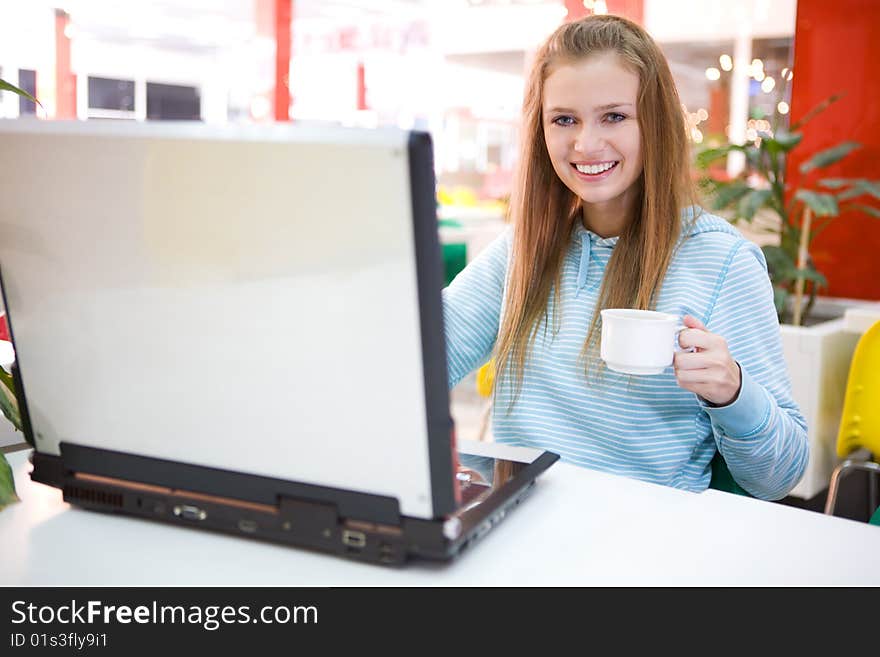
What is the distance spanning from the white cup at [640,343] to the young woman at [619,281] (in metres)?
0.19

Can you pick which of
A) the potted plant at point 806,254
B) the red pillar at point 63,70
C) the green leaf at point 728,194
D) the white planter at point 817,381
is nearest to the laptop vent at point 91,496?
the potted plant at point 806,254

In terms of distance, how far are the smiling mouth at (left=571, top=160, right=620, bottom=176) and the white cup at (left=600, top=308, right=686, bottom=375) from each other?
1.26ft

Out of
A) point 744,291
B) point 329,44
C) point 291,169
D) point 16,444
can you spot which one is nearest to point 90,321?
point 291,169

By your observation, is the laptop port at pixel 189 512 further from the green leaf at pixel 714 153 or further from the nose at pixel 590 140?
the green leaf at pixel 714 153

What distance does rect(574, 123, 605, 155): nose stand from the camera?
129cm

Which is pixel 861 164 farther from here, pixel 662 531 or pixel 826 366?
pixel 662 531

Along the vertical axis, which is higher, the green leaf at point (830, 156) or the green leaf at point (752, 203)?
the green leaf at point (830, 156)

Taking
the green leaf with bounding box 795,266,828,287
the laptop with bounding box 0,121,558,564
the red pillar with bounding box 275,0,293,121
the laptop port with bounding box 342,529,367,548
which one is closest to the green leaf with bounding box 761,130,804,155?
the green leaf with bounding box 795,266,828,287

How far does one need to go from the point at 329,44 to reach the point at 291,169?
817cm

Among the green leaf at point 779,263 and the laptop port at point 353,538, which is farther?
the green leaf at point 779,263

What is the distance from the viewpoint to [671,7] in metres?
4.37

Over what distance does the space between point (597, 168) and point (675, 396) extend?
1.17 feet

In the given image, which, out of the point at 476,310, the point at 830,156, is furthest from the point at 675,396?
the point at 830,156

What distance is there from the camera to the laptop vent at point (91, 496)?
89 centimetres
